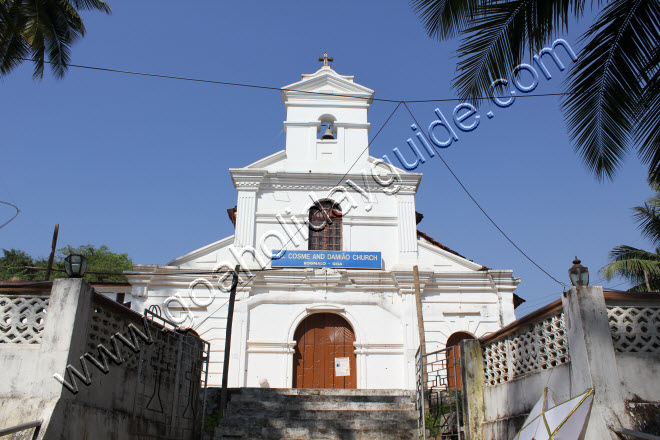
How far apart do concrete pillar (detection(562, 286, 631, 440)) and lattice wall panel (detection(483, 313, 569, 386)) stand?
1.15 ft

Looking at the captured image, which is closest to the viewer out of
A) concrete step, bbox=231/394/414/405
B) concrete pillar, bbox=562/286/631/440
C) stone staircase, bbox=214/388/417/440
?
concrete pillar, bbox=562/286/631/440

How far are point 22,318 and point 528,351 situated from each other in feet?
21.5

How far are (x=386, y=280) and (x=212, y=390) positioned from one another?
651 centimetres

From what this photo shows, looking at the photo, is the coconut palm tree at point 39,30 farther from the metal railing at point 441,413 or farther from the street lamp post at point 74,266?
the metal railing at point 441,413

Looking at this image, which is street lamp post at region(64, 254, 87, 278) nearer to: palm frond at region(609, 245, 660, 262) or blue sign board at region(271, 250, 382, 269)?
blue sign board at region(271, 250, 382, 269)

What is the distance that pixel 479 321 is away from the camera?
15852 millimetres

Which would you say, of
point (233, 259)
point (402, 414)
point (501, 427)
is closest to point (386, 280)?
point (233, 259)

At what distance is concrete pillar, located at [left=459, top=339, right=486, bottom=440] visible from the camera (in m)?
8.57

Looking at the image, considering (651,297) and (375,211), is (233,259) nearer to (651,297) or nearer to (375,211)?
(375,211)

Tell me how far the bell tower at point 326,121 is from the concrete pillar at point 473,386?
388 inches

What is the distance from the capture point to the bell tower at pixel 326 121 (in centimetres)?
1806

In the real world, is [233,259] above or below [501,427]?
above

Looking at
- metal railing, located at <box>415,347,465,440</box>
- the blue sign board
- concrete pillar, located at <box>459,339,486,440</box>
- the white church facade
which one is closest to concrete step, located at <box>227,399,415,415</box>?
metal railing, located at <box>415,347,465,440</box>

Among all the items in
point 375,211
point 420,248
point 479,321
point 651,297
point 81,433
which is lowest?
point 81,433
